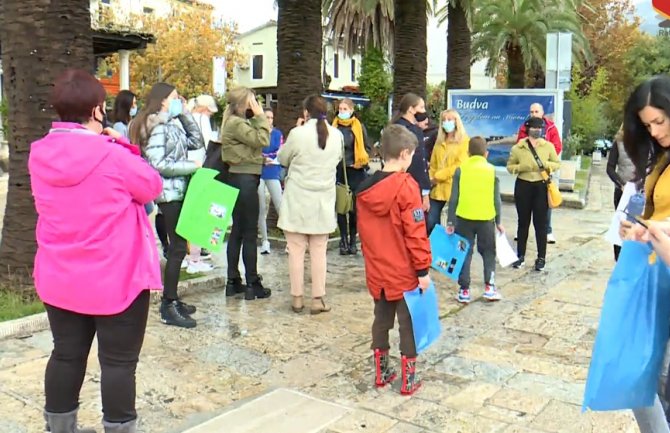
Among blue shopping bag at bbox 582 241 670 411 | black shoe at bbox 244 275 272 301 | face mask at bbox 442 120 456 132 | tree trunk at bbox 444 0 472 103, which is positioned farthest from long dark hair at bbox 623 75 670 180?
tree trunk at bbox 444 0 472 103

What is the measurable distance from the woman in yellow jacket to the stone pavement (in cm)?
133

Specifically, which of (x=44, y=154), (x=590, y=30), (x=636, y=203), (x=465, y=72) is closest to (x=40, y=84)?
(x=44, y=154)

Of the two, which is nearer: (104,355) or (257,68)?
(104,355)

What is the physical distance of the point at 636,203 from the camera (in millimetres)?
2838

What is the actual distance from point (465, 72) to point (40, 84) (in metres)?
12.8

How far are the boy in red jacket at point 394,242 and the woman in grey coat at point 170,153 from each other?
1.74 metres

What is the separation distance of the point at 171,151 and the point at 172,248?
0.80 meters

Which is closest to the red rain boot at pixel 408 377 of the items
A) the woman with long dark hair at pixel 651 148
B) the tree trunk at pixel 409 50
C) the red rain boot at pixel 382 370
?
the red rain boot at pixel 382 370

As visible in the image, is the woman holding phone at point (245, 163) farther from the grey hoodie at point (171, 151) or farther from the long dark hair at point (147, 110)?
the long dark hair at point (147, 110)

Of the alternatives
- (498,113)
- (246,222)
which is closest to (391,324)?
(246,222)

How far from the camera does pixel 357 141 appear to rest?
7867 mm

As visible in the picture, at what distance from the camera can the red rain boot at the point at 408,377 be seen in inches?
167

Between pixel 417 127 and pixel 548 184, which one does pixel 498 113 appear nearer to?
pixel 548 184

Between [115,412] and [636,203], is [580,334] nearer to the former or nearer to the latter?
[636,203]
